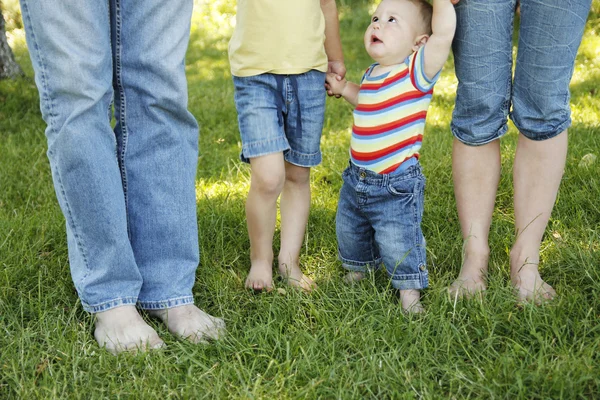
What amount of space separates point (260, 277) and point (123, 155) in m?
0.68

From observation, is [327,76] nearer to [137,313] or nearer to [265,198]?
[265,198]

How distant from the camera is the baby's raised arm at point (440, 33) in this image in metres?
2.20

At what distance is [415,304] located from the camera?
2287 mm

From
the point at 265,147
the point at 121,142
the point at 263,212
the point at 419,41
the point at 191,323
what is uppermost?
the point at 419,41

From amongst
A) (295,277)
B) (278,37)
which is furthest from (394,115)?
(295,277)

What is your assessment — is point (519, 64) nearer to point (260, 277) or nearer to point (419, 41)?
point (419, 41)

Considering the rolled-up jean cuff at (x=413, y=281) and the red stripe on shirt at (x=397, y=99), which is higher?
the red stripe on shirt at (x=397, y=99)

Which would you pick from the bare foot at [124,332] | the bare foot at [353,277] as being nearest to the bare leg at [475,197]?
the bare foot at [353,277]

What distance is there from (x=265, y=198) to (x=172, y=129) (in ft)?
1.46

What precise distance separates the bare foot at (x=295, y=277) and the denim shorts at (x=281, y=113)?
1.29 ft

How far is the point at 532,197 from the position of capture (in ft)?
7.98

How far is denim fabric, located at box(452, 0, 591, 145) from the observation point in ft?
7.18

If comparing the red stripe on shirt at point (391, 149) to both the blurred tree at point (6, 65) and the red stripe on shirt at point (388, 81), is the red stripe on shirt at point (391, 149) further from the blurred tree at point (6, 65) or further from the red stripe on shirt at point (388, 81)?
the blurred tree at point (6, 65)

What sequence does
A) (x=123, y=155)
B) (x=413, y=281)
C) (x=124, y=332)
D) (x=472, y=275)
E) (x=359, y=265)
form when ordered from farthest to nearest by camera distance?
(x=359, y=265), (x=472, y=275), (x=413, y=281), (x=123, y=155), (x=124, y=332)
